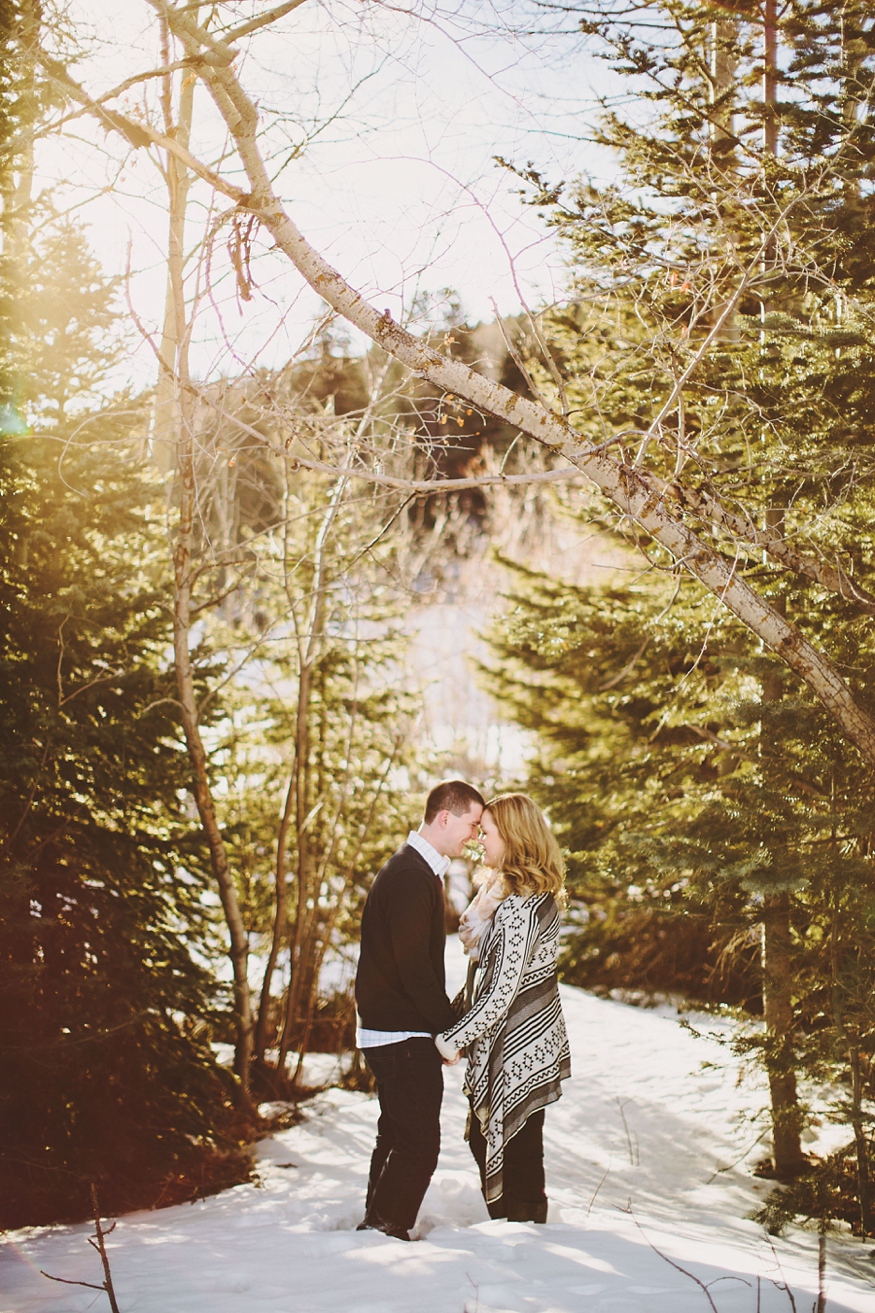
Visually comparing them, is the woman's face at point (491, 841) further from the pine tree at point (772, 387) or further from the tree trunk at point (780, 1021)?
the tree trunk at point (780, 1021)

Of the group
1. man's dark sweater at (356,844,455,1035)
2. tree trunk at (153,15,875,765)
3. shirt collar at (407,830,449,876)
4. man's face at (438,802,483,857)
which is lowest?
man's dark sweater at (356,844,455,1035)

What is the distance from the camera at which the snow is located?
10.8 feet

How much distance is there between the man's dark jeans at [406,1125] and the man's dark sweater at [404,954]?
13 centimetres

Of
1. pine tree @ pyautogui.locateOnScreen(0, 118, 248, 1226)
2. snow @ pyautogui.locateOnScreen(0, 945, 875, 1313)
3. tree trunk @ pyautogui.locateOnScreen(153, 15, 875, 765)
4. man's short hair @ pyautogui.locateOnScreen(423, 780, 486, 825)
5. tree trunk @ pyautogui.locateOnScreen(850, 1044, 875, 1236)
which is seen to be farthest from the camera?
pine tree @ pyautogui.locateOnScreen(0, 118, 248, 1226)

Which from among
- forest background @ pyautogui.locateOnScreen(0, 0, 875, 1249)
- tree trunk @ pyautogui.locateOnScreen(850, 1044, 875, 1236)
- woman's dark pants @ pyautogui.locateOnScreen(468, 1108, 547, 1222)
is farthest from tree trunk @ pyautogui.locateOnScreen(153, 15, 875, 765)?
woman's dark pants @ pyautogui.locateOnScreen(468, 1108, 547, 1222)

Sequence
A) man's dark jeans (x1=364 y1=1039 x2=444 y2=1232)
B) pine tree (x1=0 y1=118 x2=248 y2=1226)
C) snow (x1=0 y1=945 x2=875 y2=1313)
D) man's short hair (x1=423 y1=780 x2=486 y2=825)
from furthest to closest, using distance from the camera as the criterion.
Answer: pine tree (x1=0 y1=118 x2=248 y2=1226) → man's short hair (x1=423 y1=780 x2=486 y2=825) → man's dark jeans (x1=364 y1=1039 x2=444 y2=1232) → snow (x1=0 y1=945 x2=875 y2=1313)

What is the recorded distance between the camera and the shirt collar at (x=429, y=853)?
4.23 meters

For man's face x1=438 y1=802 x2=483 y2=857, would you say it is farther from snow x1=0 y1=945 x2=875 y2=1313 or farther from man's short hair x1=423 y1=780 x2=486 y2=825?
snow x1=0 y1=945 x2=875 y2=1313

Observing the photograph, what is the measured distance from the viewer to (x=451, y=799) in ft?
14.1

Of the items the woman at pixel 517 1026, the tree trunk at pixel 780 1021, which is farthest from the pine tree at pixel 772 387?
the woman at pixel 517 1026

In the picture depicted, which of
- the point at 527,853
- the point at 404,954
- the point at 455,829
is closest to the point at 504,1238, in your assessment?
the point at 404,954

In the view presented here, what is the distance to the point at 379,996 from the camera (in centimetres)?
414

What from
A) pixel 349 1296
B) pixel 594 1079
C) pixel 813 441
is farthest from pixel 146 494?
pixel 594 1079

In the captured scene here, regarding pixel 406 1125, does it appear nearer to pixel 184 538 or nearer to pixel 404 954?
pixel 404 954
